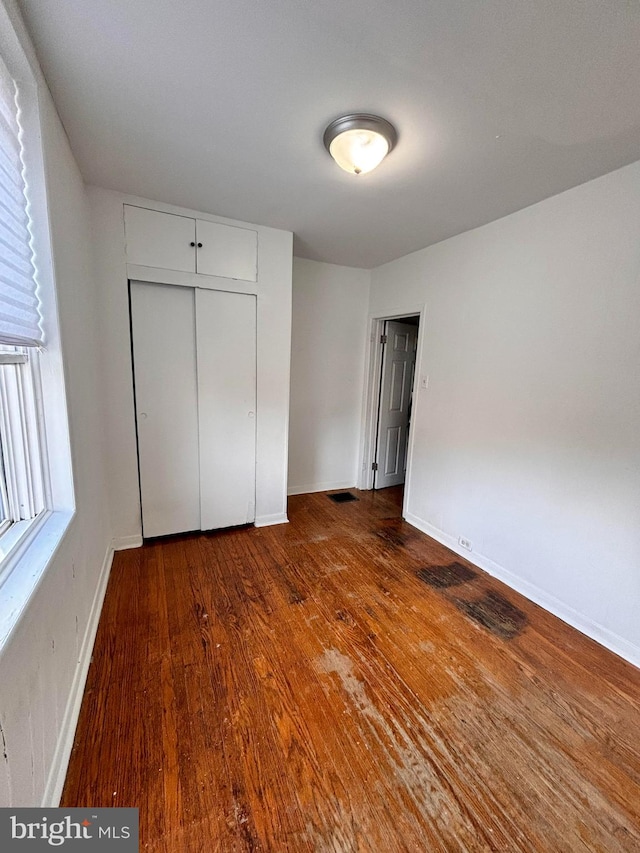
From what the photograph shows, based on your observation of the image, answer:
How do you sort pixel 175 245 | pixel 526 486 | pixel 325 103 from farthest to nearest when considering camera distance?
pixel 175 245, pixel 526 486, pixel 325 103

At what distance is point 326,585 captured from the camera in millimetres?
2271

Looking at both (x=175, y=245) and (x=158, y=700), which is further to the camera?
(x=175, y=245)

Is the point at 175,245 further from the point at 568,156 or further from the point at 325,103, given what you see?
the point at 568,156

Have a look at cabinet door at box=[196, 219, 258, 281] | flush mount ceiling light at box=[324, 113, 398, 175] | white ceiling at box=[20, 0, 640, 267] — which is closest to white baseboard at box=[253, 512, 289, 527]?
cabinet door at box=[196, 219, 258, 281]

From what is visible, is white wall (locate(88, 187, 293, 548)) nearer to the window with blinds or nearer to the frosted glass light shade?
the window with blinds

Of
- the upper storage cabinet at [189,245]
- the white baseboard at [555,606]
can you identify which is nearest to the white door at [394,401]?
the white baseboard at [555,606]

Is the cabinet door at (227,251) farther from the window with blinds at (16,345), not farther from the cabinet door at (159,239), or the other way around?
the window with blinds at (16,345)

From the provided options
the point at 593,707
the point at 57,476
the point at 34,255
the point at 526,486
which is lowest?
the point at 593,707

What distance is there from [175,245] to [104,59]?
3.99ft

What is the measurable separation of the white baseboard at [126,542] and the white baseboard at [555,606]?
2.46 m

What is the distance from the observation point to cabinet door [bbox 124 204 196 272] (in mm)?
2324

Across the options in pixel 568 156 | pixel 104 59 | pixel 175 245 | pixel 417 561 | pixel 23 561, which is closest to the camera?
pixel 23 561

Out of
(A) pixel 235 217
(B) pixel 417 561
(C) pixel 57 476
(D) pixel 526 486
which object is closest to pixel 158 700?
(C) pixel 57 476

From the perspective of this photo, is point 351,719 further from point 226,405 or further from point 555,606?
point 226,405
